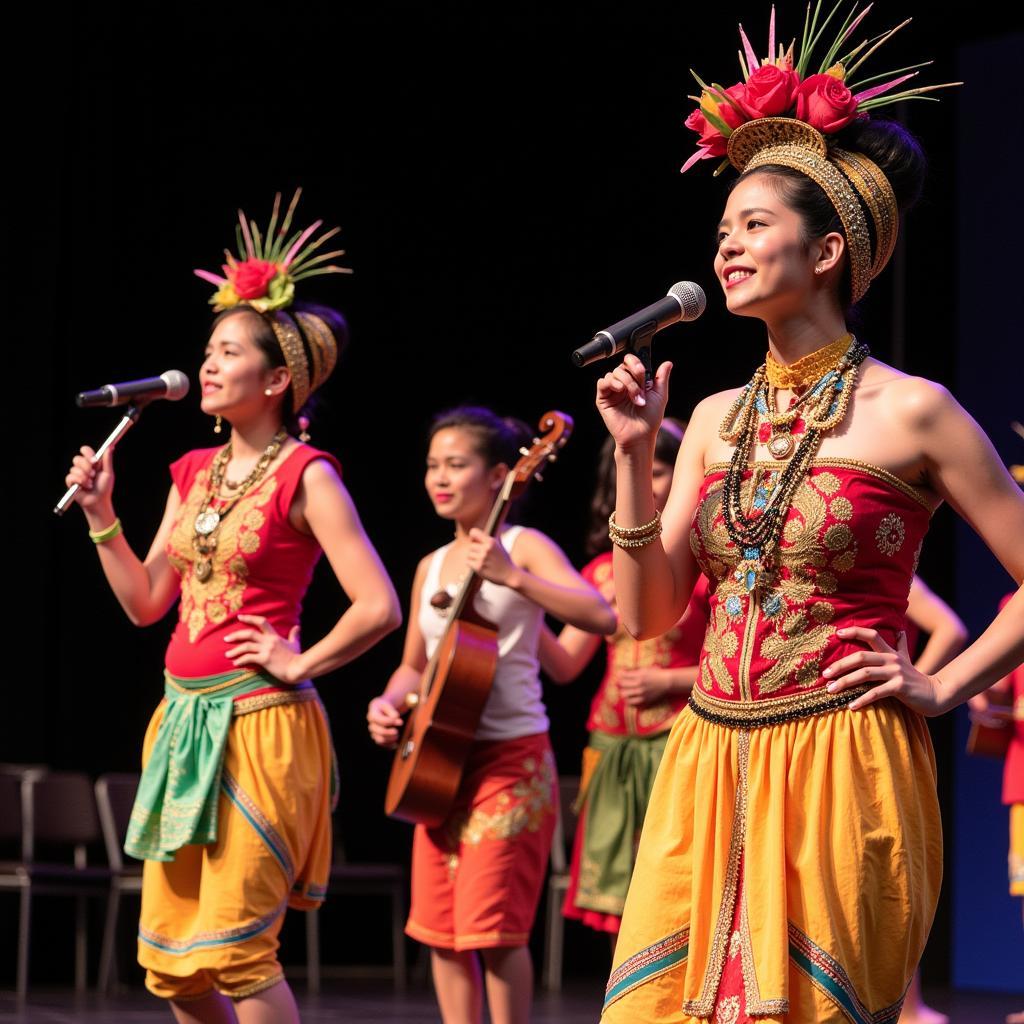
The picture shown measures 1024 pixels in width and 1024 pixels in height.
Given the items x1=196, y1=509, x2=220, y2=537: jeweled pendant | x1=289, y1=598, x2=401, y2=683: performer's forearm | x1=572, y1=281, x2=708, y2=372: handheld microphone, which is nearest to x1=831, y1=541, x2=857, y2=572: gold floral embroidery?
x1=572, y1=281, x2=708, y2=372: handheld microphone

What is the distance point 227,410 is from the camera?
3.63m

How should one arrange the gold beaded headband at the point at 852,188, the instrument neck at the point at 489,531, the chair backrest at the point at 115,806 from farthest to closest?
the chair backrest at the point at 115,806 < the instrument neck at the point at 489,531 < the gold beaded headband at the point at 852,188

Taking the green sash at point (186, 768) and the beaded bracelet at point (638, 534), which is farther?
the green sash at point (186, 768)

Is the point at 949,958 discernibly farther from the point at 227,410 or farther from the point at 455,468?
the point at 227,410

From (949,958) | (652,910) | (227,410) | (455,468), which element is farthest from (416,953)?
(652,910)

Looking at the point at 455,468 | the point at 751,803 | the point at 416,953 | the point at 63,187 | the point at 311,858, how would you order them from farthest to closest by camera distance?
the point at 416,953, the point at 63,187, the point at 455,468, the point at 311,858, the point at 751,803

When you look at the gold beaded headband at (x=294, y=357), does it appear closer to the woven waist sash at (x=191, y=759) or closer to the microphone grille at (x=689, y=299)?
the woven waist sash at (x=191, y=759)

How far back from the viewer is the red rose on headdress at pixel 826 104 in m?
2.30

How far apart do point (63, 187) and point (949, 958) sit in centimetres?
489

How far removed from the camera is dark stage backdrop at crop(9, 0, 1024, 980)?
22.2ft

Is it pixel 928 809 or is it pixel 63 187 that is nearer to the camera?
pixel 928 809

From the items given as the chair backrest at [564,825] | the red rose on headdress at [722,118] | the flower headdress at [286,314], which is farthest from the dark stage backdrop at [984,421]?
the red rose on headdress at [722,118]

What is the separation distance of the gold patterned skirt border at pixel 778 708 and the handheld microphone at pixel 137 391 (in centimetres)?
174

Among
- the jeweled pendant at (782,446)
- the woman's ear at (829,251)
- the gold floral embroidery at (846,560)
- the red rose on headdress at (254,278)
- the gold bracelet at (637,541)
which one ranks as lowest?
the gold floral embroidery at (846,560)
